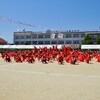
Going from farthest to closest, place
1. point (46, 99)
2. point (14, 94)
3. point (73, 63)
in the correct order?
1. point (73, 63)
2. point (14, 94)
3. point (46, 99)

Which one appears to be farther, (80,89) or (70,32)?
(70,32)

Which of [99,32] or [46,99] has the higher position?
[99,32]

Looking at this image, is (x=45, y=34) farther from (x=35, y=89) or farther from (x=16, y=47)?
(x=35, y=89)

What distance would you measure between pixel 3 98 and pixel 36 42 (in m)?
88.2

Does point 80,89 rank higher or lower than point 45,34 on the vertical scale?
lower

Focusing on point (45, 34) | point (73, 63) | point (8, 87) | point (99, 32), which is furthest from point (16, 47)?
point (8, 87)

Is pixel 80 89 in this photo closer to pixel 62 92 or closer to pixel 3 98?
pixel 62 92

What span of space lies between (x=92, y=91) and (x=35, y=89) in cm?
237

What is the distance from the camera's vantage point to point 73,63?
26750 mm

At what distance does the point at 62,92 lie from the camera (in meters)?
10.8

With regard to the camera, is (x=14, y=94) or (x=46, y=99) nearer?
(x=46, y=99)

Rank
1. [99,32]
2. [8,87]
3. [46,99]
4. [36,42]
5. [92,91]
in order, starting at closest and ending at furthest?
[46,99] → [92,91] → [8,87] → [99,32] → [36,42]

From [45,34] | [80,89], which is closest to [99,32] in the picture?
[45,34]

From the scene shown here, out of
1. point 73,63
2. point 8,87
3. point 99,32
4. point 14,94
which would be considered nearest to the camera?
point 14,94
